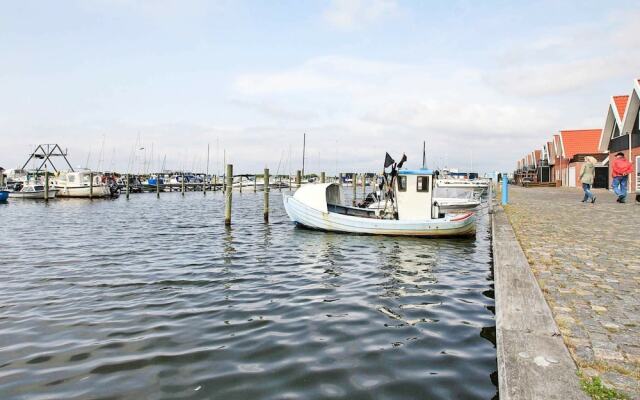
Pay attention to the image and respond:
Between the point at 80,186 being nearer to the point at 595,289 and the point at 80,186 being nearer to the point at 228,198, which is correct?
the point at 228,198

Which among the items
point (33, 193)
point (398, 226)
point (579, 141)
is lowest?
point (398, 226)

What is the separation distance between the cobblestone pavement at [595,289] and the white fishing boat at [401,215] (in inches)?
139

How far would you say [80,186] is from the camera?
45.7 meters

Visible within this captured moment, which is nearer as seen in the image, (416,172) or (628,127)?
(416,172)

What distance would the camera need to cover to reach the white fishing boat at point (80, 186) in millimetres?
45406

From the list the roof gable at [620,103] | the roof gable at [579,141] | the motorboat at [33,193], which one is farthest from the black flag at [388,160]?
the roof gable at [579,141]

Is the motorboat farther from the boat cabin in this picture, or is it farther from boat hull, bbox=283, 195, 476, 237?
the boat cabin

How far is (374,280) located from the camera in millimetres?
9438

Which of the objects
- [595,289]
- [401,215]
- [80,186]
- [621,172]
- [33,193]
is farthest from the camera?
[80,186]

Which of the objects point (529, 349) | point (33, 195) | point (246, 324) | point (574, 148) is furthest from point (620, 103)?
point (33, 195)

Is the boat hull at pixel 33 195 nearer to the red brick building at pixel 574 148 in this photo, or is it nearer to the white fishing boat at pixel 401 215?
the white fishing boat at pixel 401 215

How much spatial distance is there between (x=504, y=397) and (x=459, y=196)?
1088 inches

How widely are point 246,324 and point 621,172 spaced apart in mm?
19684

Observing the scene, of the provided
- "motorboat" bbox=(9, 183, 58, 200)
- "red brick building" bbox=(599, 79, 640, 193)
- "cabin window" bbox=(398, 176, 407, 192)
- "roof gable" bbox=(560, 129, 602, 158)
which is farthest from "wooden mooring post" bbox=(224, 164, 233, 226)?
"roof gable" bbox=(560, 129, 602, 158)
